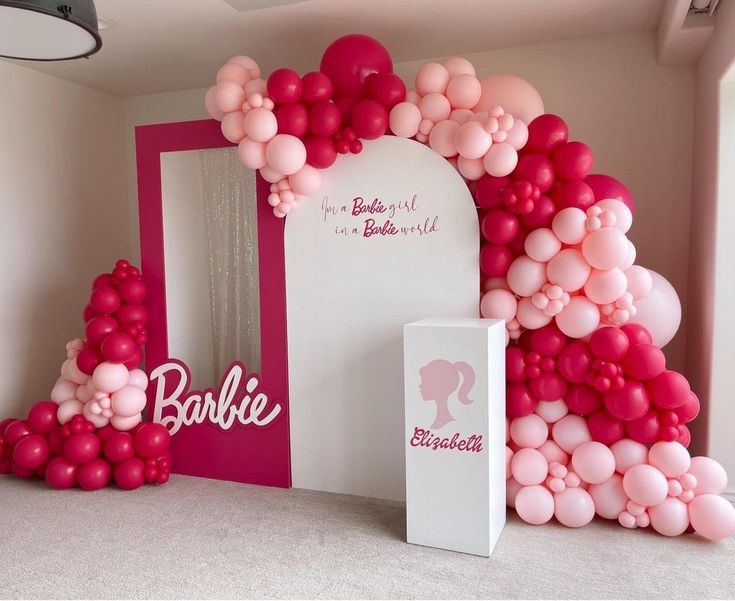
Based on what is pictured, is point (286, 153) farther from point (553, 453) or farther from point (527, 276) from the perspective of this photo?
point (553, 453)

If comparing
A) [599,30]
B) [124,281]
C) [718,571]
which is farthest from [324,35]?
[718,571]

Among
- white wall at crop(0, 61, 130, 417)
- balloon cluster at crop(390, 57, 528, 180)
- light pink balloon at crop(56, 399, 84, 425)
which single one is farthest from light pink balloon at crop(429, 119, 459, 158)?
white wall at crop(0, 61, 130, 417)

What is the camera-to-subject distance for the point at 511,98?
294 cm

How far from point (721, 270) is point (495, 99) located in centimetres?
125

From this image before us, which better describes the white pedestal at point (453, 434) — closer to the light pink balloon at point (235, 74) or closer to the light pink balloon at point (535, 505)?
the light pink balloon at point (535, 505)

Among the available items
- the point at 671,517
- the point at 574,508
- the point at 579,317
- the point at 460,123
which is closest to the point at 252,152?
the point at 460,123

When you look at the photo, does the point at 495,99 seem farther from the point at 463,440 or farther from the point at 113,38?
the point at 113,38

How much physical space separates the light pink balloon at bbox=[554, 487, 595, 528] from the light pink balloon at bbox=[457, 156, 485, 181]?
1.41 m

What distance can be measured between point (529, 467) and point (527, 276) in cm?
81

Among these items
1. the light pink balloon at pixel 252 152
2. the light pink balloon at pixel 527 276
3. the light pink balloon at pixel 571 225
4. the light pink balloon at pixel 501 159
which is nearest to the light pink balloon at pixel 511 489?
the light pink balloon at pixel 527 276

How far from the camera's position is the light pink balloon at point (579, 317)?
2707mm

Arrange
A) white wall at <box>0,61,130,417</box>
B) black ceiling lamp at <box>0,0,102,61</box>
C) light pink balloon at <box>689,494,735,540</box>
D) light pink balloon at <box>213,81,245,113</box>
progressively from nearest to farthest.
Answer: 1. black ceiling lamp at <box>0,0,102,61</box>
2. light pink balloon at <box>689,494,735,540</box>
3. light pink balloon at <box>213,81,245,113</box>
4. white wall at <box>0,61,130,417</box>

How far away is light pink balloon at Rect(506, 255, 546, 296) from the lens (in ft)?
9.07

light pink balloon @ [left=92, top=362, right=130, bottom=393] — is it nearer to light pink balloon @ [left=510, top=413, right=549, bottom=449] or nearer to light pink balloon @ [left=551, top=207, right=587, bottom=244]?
light pink balloon @ [left=510, top=413, right=549, bottom=449]
